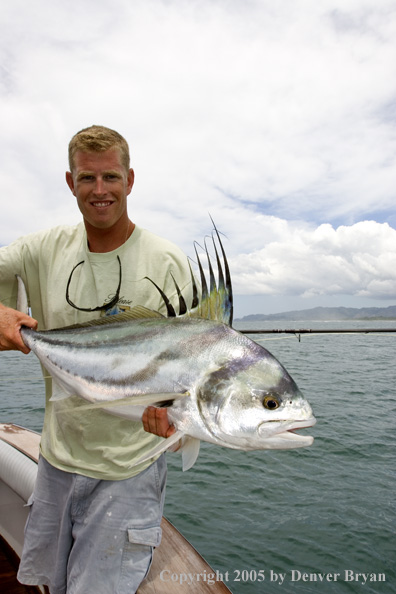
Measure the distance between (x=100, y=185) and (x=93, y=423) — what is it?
143 cm

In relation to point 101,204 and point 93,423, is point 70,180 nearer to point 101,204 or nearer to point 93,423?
point 101,204

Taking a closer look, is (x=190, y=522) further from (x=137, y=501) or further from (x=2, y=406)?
(x=2, y=406)

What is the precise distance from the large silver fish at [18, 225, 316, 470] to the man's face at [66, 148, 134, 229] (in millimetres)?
650

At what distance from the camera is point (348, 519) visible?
735 centimetres

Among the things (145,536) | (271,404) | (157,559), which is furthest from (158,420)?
(157,559)

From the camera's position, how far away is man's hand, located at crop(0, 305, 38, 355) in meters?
2.41

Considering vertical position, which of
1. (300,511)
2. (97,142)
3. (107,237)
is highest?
(97,142)

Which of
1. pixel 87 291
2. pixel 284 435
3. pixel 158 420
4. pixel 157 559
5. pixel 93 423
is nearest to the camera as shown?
pixel 284 435

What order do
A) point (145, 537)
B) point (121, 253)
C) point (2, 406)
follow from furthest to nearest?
1. point (2, 406)
2. point (121, 253)
3. point (145, 537)

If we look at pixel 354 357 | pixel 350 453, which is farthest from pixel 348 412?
pixel 354 357

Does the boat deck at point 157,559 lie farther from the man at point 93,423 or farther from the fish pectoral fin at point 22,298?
the fish pectoral fin at point 22,298

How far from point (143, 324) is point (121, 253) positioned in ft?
1.86

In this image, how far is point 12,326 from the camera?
2.41m

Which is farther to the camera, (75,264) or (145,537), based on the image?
(75,264)
